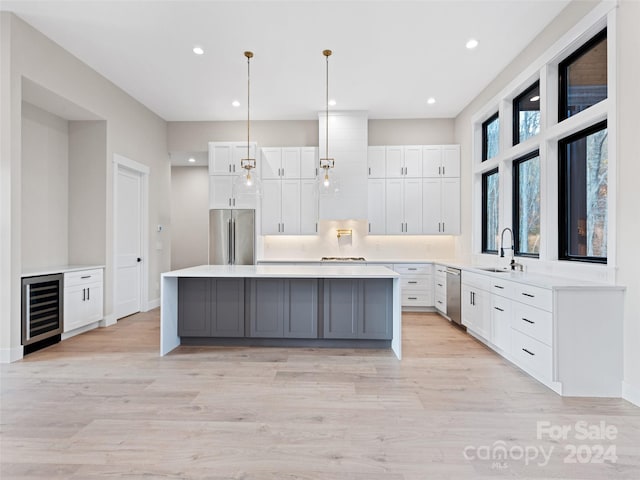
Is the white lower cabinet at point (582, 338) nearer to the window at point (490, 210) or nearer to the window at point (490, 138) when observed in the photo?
the window at point (490, 210)

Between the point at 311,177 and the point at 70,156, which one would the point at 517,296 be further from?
the point at 70,156

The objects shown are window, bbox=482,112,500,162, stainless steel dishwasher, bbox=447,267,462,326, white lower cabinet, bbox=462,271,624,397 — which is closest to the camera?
white lower cabinet, bbox=462,271,624,397

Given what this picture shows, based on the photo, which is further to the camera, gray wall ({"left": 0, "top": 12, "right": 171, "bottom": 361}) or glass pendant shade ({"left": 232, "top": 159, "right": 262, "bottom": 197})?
glass pendant shade ({"left": 232, "top": 159, "right": 262, "bottom": 197})

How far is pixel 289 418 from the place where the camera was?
2.34 m

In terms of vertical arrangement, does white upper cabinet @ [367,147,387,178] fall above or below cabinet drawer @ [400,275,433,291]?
above

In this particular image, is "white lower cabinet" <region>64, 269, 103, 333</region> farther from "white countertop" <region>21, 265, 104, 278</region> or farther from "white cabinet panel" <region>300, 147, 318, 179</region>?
"white cabinet panel" <region>300, 147, 318, 179</region>

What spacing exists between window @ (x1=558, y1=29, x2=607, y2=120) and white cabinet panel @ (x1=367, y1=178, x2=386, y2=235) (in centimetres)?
287

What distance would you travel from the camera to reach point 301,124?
20.8 feet

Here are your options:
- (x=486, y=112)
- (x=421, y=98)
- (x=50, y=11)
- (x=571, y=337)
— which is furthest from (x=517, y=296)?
(x=50, y=11)

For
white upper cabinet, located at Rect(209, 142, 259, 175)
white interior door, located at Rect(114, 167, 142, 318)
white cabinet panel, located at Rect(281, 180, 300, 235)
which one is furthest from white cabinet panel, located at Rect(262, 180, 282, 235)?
white interior door, located at Rect(114, 167, 142, 318)

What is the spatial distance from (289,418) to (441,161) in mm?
4958

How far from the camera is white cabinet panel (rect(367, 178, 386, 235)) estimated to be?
6.02 meters

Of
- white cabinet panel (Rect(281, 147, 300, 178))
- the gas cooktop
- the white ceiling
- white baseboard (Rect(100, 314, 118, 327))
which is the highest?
the white ceiling

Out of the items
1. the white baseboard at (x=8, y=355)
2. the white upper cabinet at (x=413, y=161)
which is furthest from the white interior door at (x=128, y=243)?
the white upper cabinet at (x=413, y=161)
